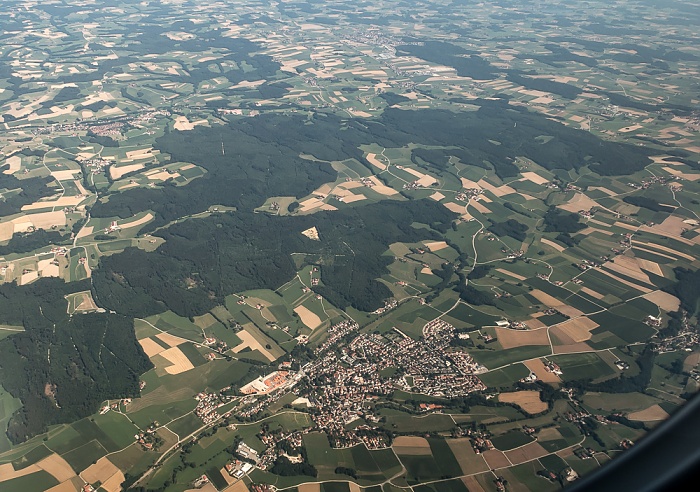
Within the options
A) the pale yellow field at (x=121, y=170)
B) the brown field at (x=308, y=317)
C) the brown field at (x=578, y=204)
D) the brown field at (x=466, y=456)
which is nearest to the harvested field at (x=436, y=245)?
the brown field at (x=308, y=317)

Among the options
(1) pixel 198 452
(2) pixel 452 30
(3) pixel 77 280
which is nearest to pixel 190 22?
(2) pixel 452 30

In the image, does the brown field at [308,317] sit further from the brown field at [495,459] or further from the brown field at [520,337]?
the brown field at [495,459]

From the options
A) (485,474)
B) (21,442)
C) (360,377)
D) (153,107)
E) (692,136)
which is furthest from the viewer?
(153,107)

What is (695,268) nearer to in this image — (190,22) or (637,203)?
(637,203)

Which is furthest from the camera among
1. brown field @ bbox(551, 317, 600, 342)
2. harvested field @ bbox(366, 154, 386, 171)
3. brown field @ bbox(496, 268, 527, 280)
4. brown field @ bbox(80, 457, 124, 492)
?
harvested field @ bbox(366, 154, 386, 171)

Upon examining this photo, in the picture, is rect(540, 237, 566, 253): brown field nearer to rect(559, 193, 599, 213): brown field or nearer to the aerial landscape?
the aerial landscape

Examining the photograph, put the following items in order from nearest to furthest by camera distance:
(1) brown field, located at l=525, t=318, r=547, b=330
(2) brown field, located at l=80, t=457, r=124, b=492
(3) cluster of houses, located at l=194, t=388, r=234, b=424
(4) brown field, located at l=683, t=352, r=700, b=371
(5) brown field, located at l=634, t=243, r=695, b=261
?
1. (2) brown field, located at l=80, t=457, r=124, b=492
2. (3) cluster of houses, located at l=194, t=388, r=234, b=424
3. (4) brown field, located at l=683, t=352, r=700, b=371
4. (1) brown field, located at l=525, t=318, r=547, b=330
5. (5) brown field, located at l=634, t=243, r=695, b=261

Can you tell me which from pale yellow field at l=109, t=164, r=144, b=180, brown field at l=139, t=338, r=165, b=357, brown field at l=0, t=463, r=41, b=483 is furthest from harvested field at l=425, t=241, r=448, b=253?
pale yellow field at l=109, t=164, r=144, b=180
